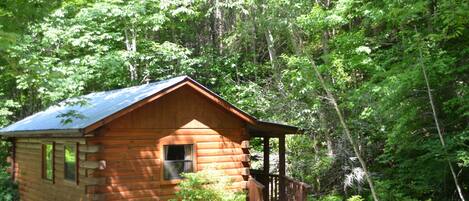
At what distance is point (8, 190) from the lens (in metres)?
14.9

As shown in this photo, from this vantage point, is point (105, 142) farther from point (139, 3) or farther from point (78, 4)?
point (78, 4)

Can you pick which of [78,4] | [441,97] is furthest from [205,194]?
[78,4]

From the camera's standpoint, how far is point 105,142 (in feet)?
32.4

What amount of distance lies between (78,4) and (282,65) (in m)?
8.59

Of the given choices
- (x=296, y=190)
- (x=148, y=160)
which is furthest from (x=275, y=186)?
(x=148, y=160)

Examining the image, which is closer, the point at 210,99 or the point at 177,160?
the point at 177,160

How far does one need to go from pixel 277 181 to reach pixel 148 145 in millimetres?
4099

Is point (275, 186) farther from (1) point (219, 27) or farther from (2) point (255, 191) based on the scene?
(1) point (219, 27)

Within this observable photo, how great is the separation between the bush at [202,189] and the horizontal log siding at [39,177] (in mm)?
2079

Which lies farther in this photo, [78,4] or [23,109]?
[23,109]

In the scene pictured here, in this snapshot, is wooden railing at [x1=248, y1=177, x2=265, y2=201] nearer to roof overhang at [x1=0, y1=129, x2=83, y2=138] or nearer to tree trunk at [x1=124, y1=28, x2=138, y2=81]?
roof overhang at [x1=0, y1=129, x2=83, y2=138]

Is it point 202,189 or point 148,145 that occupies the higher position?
point 148,145

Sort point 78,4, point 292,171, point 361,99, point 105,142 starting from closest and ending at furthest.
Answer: point 105,142 → point 361,99 → point 292,171 → point 78,4

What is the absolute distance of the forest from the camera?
9344 mm
